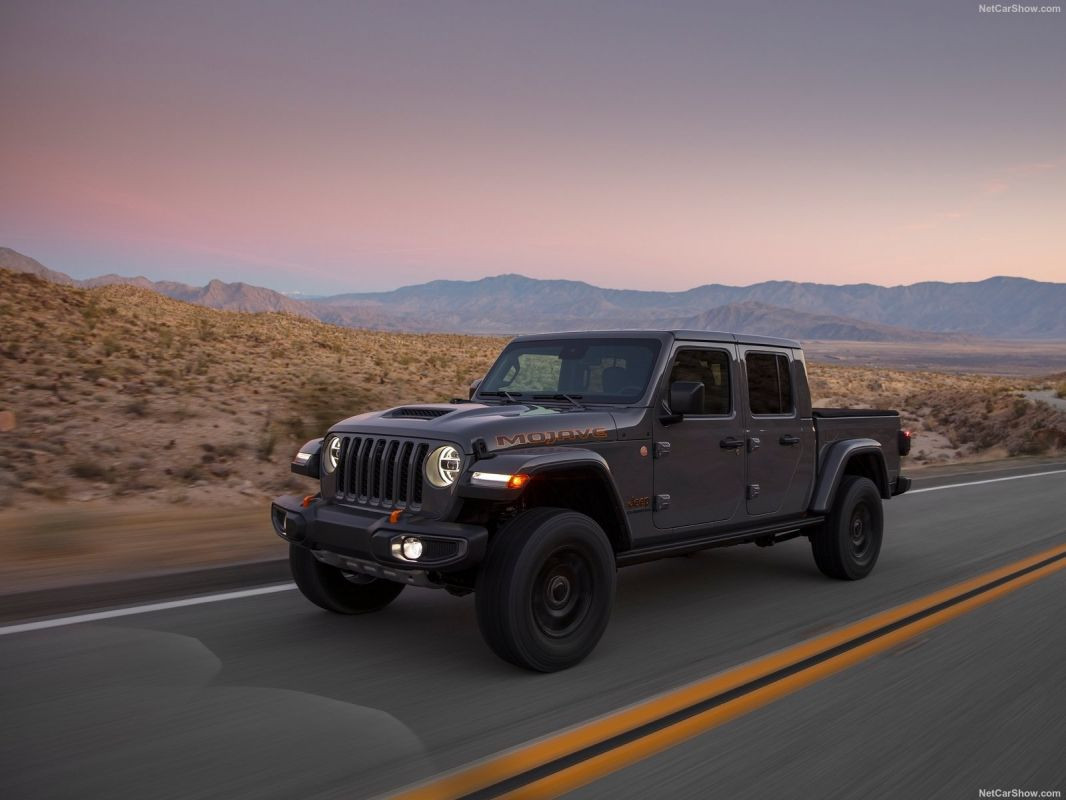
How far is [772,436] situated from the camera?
21.0ft

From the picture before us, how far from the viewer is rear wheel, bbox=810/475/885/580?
683 cm

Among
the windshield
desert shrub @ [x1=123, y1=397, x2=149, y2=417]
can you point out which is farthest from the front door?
desert shrub @ [x1=123, y1=397, x2=149, y2=417]

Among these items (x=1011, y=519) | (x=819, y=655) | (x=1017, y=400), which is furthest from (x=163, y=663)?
(x=1017, y=400)

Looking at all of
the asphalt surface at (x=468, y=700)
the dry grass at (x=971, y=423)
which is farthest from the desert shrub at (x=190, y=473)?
the dry grass at (x=971, y=423)

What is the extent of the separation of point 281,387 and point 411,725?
21.7m

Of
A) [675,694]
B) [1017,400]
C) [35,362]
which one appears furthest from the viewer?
[1017,400]

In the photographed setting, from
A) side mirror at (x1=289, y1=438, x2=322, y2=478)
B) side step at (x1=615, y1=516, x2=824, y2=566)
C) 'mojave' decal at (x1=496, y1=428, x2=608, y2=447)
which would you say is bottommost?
side step at (x1=615, y1=516, x2=824, y2=566)

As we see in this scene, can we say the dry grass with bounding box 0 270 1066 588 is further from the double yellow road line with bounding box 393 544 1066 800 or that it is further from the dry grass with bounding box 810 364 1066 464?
the double yellow road line with bounding box 393 544 1066 800

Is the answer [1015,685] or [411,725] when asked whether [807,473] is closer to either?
[1015,685]

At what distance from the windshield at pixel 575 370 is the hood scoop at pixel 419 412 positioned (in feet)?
2.57

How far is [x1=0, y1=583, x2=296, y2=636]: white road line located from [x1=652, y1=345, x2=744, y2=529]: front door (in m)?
2.79

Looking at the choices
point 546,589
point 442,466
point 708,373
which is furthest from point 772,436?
point 442,466

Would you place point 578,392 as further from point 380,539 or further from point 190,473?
point 190,473

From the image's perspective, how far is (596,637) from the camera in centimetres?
484
